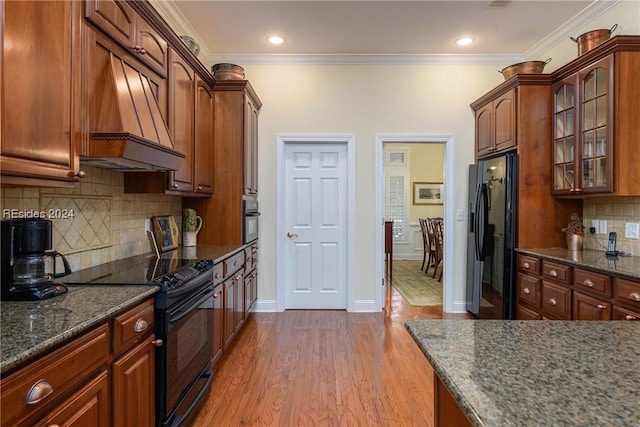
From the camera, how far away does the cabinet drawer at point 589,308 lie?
2250 millimetres

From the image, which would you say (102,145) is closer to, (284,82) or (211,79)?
(211,79)

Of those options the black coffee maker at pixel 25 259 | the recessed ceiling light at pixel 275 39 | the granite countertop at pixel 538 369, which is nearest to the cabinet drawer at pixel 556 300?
the granite countertop at pixel 538 369

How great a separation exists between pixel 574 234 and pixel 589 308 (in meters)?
0.92

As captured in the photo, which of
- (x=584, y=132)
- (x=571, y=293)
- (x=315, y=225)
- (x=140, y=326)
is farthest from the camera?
(x=315, y=225)

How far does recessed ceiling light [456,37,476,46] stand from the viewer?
378 centimetres

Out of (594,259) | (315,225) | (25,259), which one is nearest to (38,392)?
(25,259)

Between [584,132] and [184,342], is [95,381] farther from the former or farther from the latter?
[584,132]

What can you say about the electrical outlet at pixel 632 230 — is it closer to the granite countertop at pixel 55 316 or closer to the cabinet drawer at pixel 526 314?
the cabinet drawer at pixel 526 314

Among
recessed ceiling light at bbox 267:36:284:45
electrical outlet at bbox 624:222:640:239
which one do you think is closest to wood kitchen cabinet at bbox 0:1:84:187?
recessed ceiling light at bbox 267:36:284:45

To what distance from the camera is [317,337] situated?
137 inches

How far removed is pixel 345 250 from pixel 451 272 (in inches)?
50.8

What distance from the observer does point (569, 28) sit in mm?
3506

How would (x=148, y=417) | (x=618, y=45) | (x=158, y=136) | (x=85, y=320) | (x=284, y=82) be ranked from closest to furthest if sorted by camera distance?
(x=85, y=320), (x=148, y=417), (x=158, y=136), (x=618, y=45), (x=284, y=82)

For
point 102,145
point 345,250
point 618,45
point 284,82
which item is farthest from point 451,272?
point 102,145
